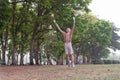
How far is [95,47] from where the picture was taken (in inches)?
2151

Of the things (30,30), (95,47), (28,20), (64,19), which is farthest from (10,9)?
(95,47)

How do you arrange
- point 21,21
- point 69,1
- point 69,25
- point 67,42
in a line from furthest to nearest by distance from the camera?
point 21,21, point 69,25, point 69,1, point 67,42

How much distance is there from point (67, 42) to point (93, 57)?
42.1 metres

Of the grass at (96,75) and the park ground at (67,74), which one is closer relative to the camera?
the grass at (96,75)

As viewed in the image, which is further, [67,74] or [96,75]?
[67,74]

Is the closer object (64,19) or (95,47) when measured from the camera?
(64,19)

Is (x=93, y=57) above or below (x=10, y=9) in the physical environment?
below

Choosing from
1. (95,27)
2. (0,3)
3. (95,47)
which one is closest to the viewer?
(0,3)

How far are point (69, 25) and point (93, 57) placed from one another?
29568 mm

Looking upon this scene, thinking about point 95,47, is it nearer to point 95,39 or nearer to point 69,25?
point 95,39

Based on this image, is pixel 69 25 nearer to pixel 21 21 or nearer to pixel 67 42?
pixel 21 21

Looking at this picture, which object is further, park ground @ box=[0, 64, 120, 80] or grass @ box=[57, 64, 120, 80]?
park ground @ box=[0, 64, 120, 80]

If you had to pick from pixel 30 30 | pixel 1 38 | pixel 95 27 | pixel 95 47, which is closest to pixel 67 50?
pixel 30 30

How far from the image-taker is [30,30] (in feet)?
106
